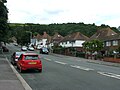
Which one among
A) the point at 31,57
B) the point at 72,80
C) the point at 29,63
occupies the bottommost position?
the point at 72,80

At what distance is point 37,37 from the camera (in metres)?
158

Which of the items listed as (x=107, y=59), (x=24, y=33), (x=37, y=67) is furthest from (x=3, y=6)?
(x=24, y=33)

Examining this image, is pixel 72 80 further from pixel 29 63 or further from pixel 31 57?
pixel 31 57

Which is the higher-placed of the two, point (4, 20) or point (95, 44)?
point (4, 20)

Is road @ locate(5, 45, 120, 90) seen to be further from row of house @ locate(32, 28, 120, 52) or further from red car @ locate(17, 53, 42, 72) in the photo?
row of house @ locate(32, 28, 120, 52)

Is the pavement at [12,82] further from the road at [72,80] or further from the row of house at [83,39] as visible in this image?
the row of house at [83,39]

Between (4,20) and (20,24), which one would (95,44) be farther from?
(20,24)

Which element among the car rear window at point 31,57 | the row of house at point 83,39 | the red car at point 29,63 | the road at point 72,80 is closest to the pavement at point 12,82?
the road at point 72,80

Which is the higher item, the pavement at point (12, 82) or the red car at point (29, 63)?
the red car at point (29, 63)

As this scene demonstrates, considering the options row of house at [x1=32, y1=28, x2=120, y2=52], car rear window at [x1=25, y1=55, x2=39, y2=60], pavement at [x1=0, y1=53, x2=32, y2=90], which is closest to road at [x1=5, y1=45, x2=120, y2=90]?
pavement at [x1=0, y1=53, x2=32, y2=90]

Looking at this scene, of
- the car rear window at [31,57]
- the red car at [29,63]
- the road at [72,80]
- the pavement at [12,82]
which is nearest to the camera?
the pavement at [12,82]

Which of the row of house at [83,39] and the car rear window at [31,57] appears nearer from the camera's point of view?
the car rear window at [31,57]

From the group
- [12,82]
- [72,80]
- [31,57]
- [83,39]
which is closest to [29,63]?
[31,57]

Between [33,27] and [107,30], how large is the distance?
250 ft
